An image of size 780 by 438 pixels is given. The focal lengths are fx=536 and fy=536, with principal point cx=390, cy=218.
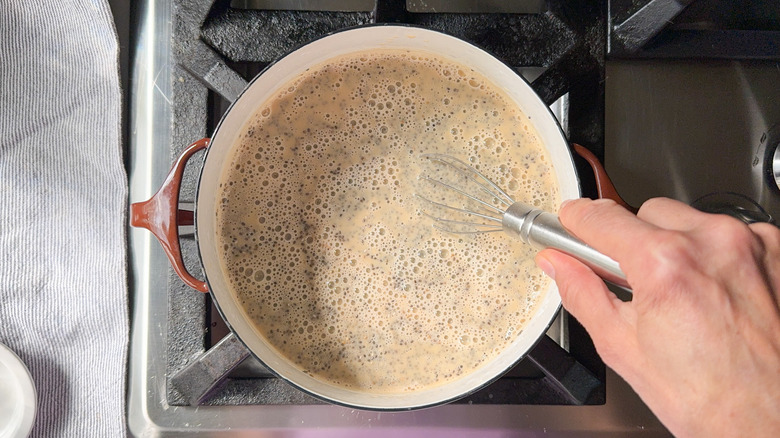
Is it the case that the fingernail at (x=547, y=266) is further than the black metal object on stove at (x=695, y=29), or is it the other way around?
the black metal object on stove at (x=695, y=29)

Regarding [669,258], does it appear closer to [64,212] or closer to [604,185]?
[604,185]

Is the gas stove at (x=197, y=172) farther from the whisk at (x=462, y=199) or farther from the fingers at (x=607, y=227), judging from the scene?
the fingers at (x=607, y=227)

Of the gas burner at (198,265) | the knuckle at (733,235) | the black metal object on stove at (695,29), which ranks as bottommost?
the gas burner at (198,265)

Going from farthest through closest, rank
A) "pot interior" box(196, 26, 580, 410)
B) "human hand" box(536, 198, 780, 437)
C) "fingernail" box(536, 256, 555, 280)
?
"pot interior" box(196, 26, 580, 410)
"fingernail" box(536, 256, 555, 280)
"human hand" box(536, 198, 780, 437)

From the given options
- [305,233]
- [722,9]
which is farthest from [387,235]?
[722,9]

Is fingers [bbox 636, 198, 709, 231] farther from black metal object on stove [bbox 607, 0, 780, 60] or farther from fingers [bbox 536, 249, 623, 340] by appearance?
black metal object on stove [bbox 607, 0, 780, 60]

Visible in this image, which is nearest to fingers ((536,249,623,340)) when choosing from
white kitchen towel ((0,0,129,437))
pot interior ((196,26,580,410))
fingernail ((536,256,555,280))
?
fingernail ((536,256,555,280))

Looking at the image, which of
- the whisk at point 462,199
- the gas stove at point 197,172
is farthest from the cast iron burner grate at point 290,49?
the whisk at point 462,199
